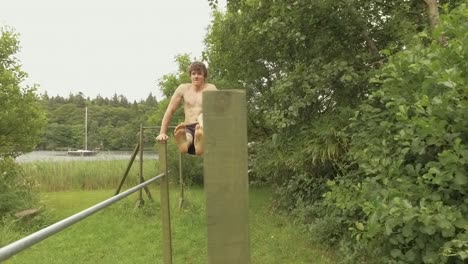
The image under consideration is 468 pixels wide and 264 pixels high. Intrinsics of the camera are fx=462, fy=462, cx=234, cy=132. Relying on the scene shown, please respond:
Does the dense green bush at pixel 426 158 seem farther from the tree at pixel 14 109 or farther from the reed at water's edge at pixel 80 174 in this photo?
the reed at water's edge at pixel 80 174

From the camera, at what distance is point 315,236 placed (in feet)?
16.8

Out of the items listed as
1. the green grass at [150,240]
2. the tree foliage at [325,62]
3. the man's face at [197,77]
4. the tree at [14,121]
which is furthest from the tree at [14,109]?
the man's face at [197,77]

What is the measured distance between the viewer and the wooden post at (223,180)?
1.29m

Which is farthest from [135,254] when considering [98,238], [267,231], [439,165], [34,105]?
[34,105]

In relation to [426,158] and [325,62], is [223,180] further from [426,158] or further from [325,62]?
[325,62]

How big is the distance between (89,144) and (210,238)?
68.3 ft

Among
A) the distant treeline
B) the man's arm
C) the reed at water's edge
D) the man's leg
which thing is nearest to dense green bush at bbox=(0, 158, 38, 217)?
the reed at water's edge

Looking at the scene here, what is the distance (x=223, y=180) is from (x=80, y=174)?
438 inches

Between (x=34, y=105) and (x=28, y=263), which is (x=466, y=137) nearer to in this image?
(x=28, y=263)

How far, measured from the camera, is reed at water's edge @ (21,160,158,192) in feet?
37.1

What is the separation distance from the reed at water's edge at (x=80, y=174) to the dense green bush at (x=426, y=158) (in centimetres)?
882

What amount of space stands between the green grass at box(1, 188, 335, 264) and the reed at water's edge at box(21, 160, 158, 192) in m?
3.17

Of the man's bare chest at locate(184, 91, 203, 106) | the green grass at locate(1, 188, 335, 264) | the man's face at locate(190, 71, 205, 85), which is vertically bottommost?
the green grass at locate(1, 188, 335, 264)

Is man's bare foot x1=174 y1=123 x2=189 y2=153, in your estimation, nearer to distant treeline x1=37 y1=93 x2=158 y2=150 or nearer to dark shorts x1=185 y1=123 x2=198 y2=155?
dark shorts x1=185 y1=123 x2=198 y2=155
